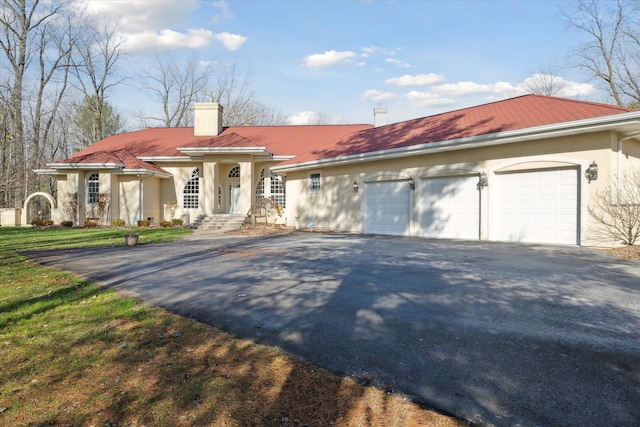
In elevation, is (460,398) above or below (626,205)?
below

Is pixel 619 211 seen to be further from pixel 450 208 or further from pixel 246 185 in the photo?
pixel 246 185

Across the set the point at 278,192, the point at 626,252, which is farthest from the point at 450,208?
the point at 278,192

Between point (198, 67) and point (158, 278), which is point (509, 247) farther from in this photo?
point (198, 67)

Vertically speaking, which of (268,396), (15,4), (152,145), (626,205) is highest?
(15,4)

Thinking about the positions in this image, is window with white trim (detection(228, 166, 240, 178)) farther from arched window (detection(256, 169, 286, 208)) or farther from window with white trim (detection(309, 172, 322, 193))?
window with white trim (detection(309, 172, 322, 193))

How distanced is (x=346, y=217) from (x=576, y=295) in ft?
34.8

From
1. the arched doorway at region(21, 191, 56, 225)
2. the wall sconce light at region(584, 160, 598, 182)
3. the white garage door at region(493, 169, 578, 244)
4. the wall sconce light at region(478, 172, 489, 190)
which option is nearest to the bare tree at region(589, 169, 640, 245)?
the wall sconce light at region(584, 160, 598, 182)

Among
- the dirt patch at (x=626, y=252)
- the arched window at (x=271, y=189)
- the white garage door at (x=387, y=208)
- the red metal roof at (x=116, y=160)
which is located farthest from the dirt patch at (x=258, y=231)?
the dirt patch at (x=626, y=252)

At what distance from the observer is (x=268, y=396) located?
2465mm

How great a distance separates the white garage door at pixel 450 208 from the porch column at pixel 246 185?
8.97m

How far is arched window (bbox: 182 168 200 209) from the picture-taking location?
20.1 meters


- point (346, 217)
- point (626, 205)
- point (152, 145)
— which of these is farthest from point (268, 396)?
point (152, 145)

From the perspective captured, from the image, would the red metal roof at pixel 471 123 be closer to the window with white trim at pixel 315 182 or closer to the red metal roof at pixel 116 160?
the window with white trim at pixel 315 182

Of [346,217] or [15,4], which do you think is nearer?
[346,217]
